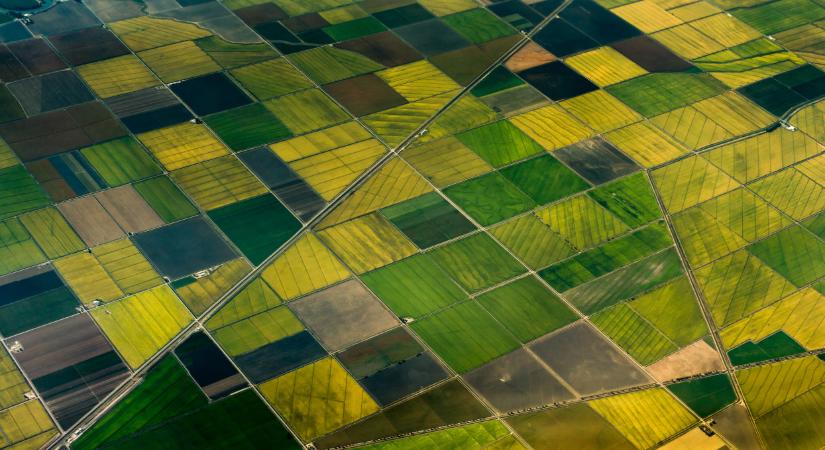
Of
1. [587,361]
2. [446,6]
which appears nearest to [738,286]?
[587,361]

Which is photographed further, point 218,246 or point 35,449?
point 218,246

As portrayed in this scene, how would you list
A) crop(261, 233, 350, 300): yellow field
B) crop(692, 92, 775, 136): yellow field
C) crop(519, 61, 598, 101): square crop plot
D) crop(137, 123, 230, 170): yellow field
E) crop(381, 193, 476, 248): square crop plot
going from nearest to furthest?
1. crop(261, 233, 350, 300): yellow field
2. crop(381, 193, 476, 248): square crop plot
3. crop(137, 123, 230, 170): yellow field
4. crop(692, 92, 775, 136): yellow field
5. crop(519, 61, 598, 101): square crop plot

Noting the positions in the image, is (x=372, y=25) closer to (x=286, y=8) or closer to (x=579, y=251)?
(x=286, y=8)

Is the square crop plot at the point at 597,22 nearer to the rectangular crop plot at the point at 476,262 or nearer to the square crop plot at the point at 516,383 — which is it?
the rectangular crop plot at the point at 476,262

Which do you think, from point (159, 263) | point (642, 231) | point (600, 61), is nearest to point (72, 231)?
point (159, 263)

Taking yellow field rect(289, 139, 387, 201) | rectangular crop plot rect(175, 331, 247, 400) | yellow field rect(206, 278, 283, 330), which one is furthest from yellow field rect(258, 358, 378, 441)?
yellow field rect(289, 139, 387, 201)

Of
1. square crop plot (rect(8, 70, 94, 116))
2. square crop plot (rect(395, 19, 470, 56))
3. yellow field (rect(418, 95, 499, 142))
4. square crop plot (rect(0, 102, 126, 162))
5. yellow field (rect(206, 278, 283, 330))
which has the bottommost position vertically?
yellow field (rect(206, 278, 283, 330))

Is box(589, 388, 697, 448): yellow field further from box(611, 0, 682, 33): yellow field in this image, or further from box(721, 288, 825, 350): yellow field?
box(611, 0, 682, 33): yellow field

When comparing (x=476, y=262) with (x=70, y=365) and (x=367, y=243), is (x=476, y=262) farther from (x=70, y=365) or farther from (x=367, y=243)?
(x=70, y=365)
